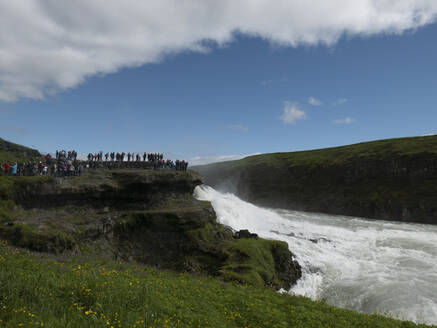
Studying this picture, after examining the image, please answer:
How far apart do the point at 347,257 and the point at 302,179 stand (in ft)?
220

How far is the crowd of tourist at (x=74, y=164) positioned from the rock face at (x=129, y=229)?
2.29 meters

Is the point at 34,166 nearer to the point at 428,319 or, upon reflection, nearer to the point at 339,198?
the point at 428,319

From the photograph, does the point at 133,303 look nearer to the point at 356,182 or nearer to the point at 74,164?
the point at 74,164

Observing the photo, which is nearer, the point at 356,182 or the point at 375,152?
the point at 356,182

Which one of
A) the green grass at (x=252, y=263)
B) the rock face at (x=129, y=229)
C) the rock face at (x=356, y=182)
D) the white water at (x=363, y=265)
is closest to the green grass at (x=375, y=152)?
the rock face at (x=356, y=182)

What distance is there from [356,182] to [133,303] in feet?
282

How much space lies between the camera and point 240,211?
47.4 m

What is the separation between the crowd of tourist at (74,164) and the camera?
27641 millimetres

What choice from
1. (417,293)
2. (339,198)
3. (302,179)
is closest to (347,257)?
(417,293)

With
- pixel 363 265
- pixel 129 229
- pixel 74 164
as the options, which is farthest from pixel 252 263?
pixel 74 164

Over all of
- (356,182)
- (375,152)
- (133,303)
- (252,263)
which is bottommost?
(252,263)

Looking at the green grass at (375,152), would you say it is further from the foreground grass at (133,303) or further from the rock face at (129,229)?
the foreground grass at (133,303)

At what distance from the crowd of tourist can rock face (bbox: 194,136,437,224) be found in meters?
58.5

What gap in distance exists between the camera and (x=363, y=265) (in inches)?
1221
